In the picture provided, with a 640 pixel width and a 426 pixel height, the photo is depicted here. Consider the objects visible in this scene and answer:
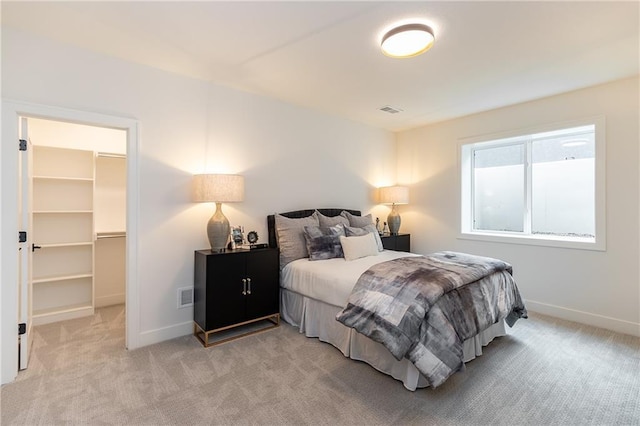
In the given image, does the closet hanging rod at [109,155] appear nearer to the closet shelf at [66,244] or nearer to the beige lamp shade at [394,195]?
the closet shelf at [66,244]

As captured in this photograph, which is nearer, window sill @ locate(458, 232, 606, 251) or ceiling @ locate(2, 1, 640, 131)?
ceiling @ locate(2, 1, 640, 131)

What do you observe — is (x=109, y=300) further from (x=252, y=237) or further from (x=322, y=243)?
(x=322, y=243)

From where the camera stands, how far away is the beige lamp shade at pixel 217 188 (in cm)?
288

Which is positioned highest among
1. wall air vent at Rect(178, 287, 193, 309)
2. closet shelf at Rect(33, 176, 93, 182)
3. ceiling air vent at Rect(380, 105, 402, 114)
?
ceiling air vent at Rect(380, 105, 402, 114)

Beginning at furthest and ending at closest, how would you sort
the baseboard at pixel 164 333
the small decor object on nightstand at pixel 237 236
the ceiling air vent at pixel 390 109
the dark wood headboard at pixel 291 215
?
1. the ceiling air vent at pixel 390 109
2. the dark wood headboard at pixel 291 215
3. the small decor object on nightstand at pixel 237 236
4. the baseboard at pixel 164 333

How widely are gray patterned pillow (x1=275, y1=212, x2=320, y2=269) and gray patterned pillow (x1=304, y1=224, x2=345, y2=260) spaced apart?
3.6 inches

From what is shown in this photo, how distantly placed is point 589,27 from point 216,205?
338 cm

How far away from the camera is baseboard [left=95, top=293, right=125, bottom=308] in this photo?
3771 mm

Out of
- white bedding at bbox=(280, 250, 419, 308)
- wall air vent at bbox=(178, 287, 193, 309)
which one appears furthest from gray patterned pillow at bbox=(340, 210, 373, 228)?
wall air vent at bbox=(178, 287, 193, 309)

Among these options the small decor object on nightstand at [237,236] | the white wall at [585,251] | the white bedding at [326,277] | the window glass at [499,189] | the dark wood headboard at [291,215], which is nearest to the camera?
the white bedding at [326,277]

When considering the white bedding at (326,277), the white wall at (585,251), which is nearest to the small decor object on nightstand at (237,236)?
the white bedding at (326,277)

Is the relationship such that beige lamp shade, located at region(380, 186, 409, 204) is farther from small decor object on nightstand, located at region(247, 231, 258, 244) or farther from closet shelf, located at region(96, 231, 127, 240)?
closet shelf, located at region(96, 231, 127, 240)

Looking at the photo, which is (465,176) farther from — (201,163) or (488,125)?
(201,163)

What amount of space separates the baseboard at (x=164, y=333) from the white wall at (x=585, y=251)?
144 inches
